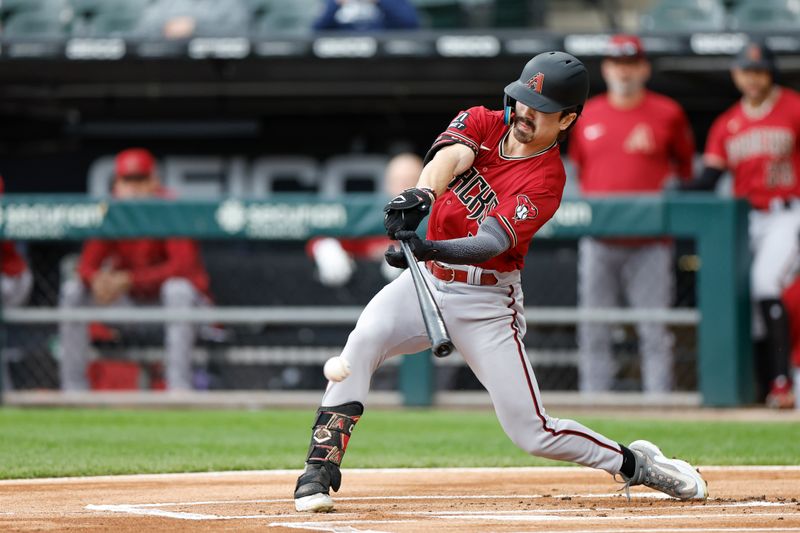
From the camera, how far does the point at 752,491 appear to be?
492cm

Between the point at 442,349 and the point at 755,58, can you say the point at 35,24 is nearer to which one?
the point at 755,58

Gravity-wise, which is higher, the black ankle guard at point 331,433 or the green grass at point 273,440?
the black ankle guard at point 331,433

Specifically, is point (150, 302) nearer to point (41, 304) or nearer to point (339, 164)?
point (41, 304)

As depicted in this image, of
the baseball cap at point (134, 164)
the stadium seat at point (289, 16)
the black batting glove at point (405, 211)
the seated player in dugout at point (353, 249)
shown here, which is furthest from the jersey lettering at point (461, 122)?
the stadium seat at point (289, 16)

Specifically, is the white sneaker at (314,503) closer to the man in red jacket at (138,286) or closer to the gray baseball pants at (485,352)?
the gray baseball pants at (485,352)

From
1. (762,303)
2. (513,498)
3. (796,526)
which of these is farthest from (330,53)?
(796,526)

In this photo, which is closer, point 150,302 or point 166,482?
point 166,482

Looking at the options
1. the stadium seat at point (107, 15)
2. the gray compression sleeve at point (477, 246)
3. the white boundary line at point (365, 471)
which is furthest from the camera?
the stadium seat at point (107, 15)

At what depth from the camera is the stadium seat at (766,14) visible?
33.0ft

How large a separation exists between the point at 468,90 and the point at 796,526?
711cm

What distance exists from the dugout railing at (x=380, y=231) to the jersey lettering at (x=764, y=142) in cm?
34

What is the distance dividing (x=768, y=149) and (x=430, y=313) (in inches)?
183

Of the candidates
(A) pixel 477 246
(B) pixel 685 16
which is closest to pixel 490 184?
(A) pixel 477 246

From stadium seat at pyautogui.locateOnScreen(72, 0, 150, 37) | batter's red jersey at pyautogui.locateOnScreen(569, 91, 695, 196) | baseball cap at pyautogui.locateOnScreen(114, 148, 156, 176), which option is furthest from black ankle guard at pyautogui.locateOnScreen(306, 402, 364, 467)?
stadium seat at pyautogui.locateOnScreen(72, 0, 150, 37)
